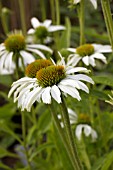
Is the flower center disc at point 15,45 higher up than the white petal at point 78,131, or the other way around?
the flower center disc at point 15,45

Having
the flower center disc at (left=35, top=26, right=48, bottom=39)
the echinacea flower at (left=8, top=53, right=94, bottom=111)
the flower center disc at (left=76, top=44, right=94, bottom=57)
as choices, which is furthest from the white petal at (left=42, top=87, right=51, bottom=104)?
the flower center disc at (left=35, top=26, right=48, bottom=39)

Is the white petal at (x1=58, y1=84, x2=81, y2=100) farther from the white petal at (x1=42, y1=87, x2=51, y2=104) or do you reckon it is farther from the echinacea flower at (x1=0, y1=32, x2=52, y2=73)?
the echinacea flower at (x1=0, y1=32, x2=52, y2=73)

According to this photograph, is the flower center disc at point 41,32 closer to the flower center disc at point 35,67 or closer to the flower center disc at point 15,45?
the flower center disc at point 15,45

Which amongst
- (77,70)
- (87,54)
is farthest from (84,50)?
(77,70)

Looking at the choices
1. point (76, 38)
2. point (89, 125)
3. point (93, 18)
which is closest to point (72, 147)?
point (89, 125)

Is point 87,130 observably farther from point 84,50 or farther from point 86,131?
point 84,50

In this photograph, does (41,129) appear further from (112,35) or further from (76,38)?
(76,38)

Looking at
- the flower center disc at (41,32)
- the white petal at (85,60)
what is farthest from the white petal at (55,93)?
the flower center disc at (41,32)

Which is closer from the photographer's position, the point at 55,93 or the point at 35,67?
the point at 55,93
